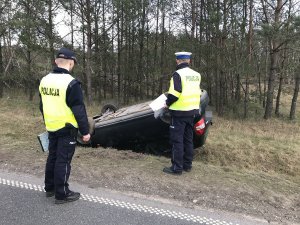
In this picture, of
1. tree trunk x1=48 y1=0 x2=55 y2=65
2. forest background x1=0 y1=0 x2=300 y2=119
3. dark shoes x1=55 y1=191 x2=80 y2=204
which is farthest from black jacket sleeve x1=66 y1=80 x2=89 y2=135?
tree trunk x1=48 y1=0 x2=55 y2=65

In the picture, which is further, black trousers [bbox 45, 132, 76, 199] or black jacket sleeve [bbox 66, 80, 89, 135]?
black trousers [bbox 45, 132, 76, 199]

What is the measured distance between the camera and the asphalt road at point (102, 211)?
3.46m

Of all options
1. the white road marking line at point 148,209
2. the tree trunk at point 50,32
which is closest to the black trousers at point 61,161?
the white road marking line at point 148,209

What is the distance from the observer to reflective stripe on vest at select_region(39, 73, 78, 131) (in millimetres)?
3674

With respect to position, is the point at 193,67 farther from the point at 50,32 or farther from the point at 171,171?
the point at 171,171

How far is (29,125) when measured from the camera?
10016mm

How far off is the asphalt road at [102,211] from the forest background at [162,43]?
1289 centimetres

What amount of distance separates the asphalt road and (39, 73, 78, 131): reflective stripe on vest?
0.88 metres

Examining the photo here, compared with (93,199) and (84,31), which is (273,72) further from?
(93,199)

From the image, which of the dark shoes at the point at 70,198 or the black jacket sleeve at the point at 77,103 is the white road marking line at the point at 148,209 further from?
the black jacket sleeve at the point at 77,103

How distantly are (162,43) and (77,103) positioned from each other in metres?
22.4

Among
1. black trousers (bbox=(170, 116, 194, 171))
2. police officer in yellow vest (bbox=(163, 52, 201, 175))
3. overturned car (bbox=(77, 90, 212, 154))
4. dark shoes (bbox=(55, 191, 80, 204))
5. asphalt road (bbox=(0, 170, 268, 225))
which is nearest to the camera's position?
asphalt road (bbox=(0, 170, 268, 225))

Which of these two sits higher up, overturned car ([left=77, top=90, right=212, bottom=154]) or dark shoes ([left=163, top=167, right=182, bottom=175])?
overturned car ([left=77, top=90, right=212, bottom=154])

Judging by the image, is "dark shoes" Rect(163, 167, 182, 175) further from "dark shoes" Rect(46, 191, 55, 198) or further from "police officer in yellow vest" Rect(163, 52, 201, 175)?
"dark shoes" Rect(46, 191, 55, 198)
